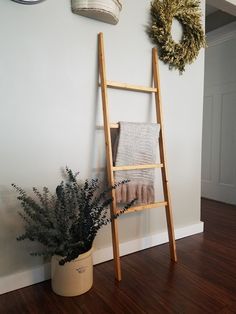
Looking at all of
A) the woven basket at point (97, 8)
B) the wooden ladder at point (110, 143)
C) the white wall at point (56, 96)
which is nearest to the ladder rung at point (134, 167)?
the wooden ladder at point (110, 143)

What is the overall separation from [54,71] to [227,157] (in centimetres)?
252

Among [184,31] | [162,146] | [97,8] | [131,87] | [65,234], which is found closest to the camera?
[65,234]

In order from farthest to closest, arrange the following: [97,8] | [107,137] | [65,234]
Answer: [107,137], [97,8], [65,234]

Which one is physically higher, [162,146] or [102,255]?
[162,146]

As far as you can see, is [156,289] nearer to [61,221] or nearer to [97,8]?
[61,221]

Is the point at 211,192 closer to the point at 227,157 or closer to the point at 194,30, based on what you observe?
the point at 227,157

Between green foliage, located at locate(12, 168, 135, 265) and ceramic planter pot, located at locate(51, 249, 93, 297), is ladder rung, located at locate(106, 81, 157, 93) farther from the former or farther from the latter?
ceramic planter pot, located at locate(51, 249, 93, 297)

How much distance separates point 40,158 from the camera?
1.47 m

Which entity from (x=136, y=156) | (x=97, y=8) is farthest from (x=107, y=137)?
(x=97, y=8)

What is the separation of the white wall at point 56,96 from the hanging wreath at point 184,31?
2.8 inches

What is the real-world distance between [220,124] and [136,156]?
2040 millimetres

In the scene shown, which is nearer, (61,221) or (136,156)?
(61,221)

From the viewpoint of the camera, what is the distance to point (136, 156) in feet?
5.59

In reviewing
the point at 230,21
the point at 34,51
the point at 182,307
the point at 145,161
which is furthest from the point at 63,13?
the point at 230,21
